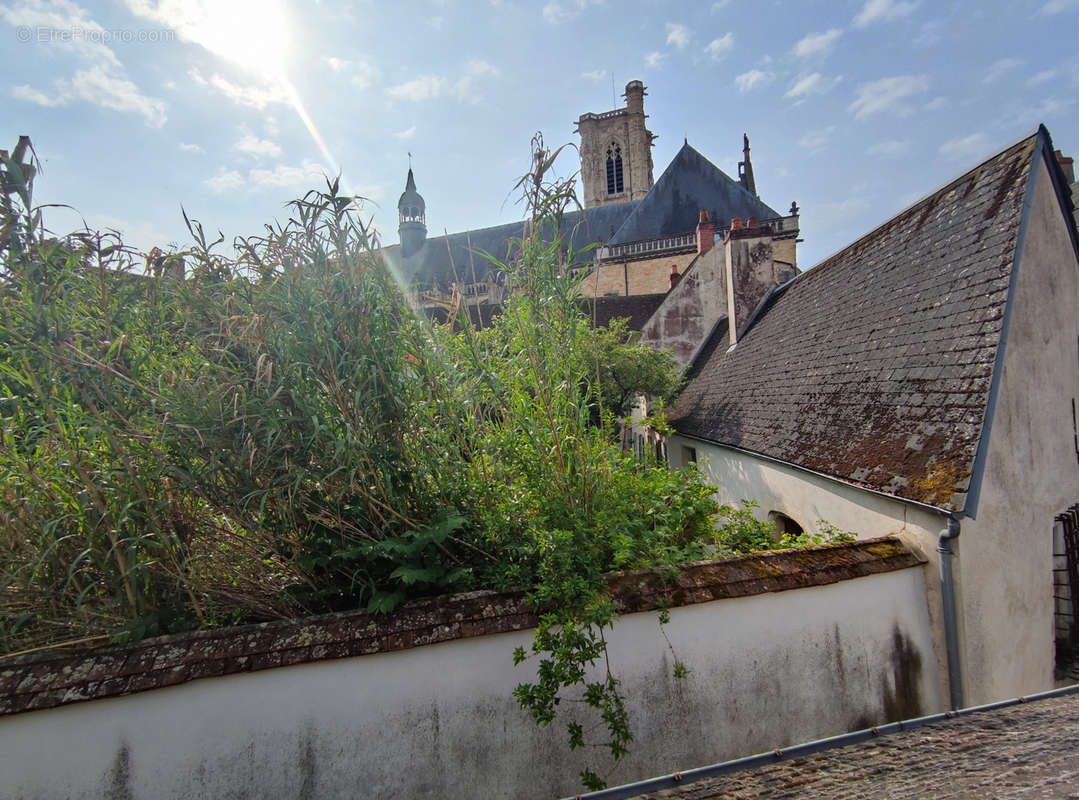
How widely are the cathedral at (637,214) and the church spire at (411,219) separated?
0.08 meters

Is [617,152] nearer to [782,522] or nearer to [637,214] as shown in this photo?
[637,214]

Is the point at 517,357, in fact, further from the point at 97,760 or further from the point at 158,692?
the point at 97,760

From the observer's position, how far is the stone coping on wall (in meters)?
2.49

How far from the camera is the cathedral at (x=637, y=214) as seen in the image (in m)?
27.5

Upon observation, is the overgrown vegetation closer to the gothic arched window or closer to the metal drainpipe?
the metal drainpipe

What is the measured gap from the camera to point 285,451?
2.93 meters

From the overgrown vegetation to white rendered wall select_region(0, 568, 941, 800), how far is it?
0.97 ft

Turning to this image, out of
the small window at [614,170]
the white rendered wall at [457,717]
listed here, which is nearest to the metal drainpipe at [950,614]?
the white rendered wall at [457,717]

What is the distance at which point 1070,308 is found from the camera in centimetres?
520

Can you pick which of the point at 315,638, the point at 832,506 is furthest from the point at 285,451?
the point at 832,506

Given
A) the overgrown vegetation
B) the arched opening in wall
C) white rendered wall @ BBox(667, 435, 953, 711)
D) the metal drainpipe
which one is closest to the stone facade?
white rendered wall @ BBox(667, 435, 953, 711)

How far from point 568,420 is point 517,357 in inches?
22.9

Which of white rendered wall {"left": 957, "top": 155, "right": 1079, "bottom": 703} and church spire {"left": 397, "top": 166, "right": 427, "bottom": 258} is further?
church spire {"left": 397, "top": 166, "right": 427, "bottom": 258}

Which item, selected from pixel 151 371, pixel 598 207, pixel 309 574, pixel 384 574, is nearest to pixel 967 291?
pixel 384 574
